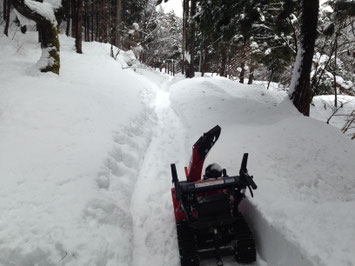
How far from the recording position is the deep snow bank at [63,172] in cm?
272

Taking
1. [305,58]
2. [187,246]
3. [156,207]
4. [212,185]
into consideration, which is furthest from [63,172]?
[305,58]

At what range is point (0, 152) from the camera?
378 cm

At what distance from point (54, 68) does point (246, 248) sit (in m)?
8.77

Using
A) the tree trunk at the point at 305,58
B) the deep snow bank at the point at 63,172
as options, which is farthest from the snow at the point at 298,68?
the deep snow bank at the point at 63,172

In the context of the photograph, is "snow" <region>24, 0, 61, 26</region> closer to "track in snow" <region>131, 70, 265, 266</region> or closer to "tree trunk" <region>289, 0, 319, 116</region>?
"track in snow" <region>131, 70, 265, 266</region>

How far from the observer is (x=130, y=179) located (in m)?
4.81

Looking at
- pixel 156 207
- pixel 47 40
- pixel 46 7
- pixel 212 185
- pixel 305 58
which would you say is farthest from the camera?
pixel 47 40

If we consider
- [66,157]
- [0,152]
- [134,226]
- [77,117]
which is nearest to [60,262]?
[134,226]

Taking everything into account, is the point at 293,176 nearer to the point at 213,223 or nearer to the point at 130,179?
the point at 213,223

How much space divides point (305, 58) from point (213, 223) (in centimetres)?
610

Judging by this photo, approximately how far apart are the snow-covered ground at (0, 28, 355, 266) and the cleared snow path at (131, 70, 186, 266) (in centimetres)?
2

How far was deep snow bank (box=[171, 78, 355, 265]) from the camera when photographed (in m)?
2.57

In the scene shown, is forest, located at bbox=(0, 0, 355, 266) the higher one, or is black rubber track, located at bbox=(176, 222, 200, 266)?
forest, located at bbox=(0, 0, 355, 266)

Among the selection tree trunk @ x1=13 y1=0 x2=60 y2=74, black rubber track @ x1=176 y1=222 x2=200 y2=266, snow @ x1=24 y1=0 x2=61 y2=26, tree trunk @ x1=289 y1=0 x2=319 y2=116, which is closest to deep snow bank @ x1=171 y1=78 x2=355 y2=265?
tree trunk @ x1=289 y1=0 x2=319 y2=116
